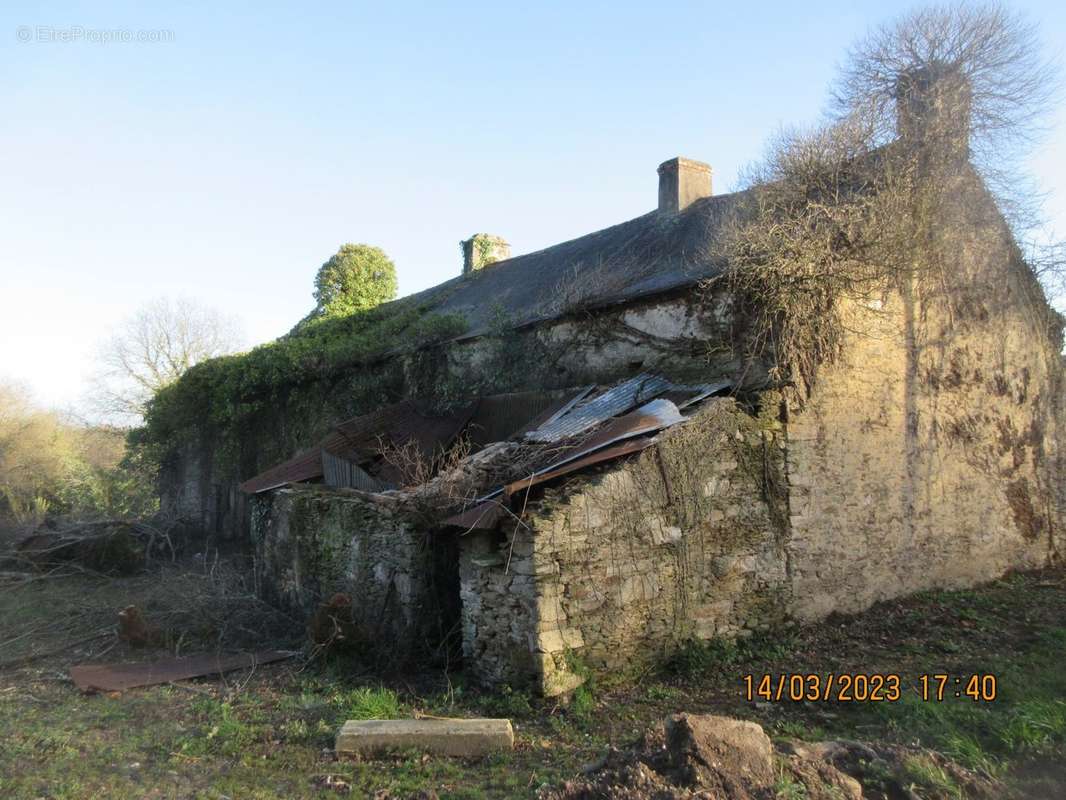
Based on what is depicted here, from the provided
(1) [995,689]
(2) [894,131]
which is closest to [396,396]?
(2) [894,131]

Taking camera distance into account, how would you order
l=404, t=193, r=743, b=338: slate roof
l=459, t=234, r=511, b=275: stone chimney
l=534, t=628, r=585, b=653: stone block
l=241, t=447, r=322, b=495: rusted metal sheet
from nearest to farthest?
l=534, t=628, r=585, b=653: stone block, l=404, t=193, r=743, b=338: slate roof, l=241, t=447, r=322, b=495: rusted metal sheet, l=459, t=234, r=511, b=275: stone chimney

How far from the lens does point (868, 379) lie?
9.34 meters

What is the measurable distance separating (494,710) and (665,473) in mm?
2752

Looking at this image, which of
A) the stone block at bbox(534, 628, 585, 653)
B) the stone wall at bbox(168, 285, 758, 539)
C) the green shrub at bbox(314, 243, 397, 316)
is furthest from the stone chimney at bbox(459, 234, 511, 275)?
the stone block at bbox(534, 628, 585, 653)

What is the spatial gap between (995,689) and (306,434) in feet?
43.1

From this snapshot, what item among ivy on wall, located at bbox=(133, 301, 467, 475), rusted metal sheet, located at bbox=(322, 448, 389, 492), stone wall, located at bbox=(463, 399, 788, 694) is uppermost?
ivy on wall, located at bbox=(133, 301, 467, 475)

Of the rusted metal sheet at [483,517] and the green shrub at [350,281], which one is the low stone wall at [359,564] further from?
the green shrub at [350,281]

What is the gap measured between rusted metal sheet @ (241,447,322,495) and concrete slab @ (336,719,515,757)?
6.75m

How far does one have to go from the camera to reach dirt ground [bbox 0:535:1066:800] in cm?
479

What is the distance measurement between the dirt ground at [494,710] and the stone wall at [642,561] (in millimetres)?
319

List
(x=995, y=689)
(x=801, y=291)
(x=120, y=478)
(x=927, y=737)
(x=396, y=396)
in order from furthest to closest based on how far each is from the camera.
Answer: (x=120, y=478) < (x=396, y=396) < (x=801, y=291) < (x=995, y=689) < (x=927, y=737)

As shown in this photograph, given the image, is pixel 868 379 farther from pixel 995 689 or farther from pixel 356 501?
pixel 356 501

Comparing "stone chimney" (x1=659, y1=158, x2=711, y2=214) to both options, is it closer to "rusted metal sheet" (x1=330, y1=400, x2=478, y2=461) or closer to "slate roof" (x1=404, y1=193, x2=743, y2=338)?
"slate roof" (x1=404, y1=193, x2=743, y2=338)

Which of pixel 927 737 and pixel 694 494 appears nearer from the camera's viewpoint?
pixel 927 737
